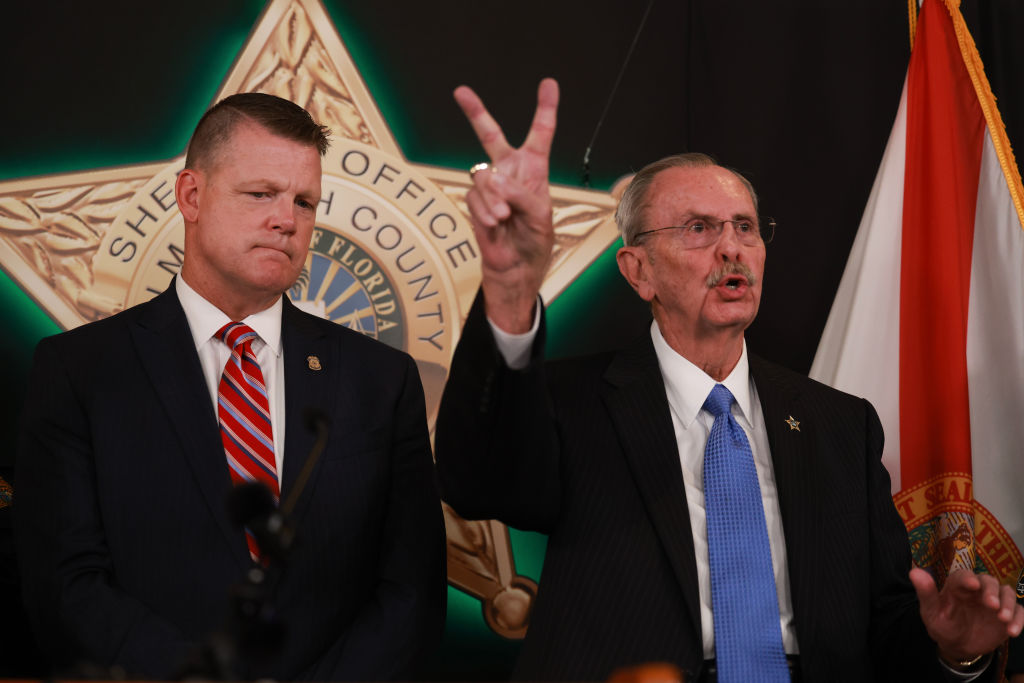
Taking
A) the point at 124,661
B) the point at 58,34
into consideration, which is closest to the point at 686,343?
the point at 124,661

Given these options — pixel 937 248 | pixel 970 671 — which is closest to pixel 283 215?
pixel 970 671

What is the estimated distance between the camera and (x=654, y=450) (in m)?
2.23

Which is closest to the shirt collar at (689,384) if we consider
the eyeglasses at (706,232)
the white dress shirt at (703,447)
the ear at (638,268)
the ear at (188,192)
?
the white dress shirt at (703,447)

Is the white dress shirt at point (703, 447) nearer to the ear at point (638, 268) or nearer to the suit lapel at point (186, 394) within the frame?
the ear at point (638, 268)

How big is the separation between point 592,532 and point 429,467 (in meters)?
0.42

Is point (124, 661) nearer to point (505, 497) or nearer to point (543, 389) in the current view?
point (505, 497)

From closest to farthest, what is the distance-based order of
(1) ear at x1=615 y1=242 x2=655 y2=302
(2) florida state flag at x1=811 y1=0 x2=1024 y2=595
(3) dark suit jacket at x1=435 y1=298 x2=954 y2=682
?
1. (3) dark suit jacket at x1=435 y1=298 x2=954 y2=682
2. (1) ear at x1=615 y1=242 x2=655 y2=302
3. (2) florida state flag at x1=811 y1=0 x2=1024 y2=595

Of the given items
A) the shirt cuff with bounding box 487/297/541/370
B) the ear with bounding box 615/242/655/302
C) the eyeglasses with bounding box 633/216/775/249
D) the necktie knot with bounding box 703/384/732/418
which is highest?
the eyeglasses with bounding box 633/216/775/249

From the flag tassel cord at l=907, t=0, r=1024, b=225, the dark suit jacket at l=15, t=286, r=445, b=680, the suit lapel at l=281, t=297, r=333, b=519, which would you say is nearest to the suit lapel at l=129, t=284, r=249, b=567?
the dark suit jacket at l=15, t=286, r=445, b=680

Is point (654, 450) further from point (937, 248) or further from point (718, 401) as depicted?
point (937, 248)

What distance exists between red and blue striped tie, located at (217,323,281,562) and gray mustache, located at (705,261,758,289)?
0.97 m

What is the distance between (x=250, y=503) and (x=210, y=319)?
1153 millimetres

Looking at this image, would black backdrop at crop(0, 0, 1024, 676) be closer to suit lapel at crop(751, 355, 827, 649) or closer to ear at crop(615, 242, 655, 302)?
ear at crop(615, 242, 655, 302)

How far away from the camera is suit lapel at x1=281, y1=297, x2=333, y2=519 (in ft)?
7.14
